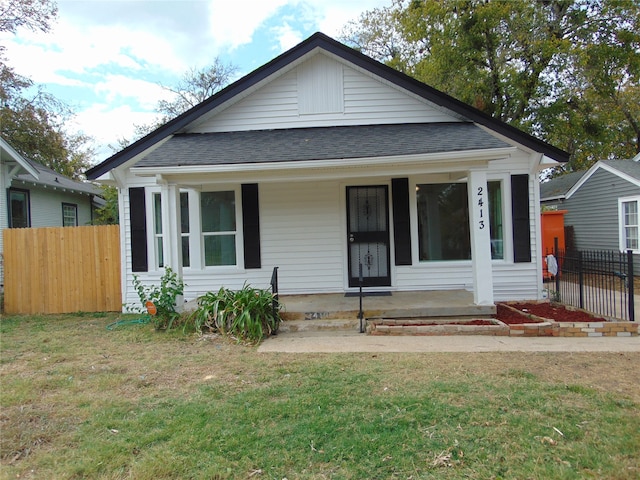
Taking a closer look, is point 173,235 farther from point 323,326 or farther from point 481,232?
point 481,232

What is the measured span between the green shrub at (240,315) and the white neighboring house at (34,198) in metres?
5.53

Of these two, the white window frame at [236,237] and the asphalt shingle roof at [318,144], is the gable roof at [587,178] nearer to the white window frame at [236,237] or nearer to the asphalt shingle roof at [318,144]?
the asphalt shingle roof at [318,144]

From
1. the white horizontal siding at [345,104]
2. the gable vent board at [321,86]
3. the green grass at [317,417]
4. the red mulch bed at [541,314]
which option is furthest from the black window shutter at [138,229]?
the red mulch bed at [541,314]

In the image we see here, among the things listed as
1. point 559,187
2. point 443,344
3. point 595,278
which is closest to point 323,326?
point 443,344

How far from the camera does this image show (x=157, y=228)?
8375 mm

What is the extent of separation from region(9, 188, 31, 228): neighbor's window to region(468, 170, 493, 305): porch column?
12235 mm

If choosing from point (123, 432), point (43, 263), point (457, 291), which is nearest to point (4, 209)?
point (43, 263)

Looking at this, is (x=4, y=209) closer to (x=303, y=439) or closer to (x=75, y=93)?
(x=303, y=439)

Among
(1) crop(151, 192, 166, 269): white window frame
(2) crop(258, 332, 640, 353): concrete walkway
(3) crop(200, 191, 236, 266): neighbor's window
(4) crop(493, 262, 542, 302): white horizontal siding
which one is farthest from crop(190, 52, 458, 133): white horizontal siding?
(2) crop(258, 332, 640, 353): concrete walkway

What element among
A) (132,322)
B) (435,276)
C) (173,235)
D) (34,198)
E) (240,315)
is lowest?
(132,322)

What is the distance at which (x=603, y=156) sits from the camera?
22.8 m

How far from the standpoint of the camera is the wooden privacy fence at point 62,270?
8414 mm

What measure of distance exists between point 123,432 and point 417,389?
96.4 inches

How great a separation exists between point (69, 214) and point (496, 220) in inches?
575
